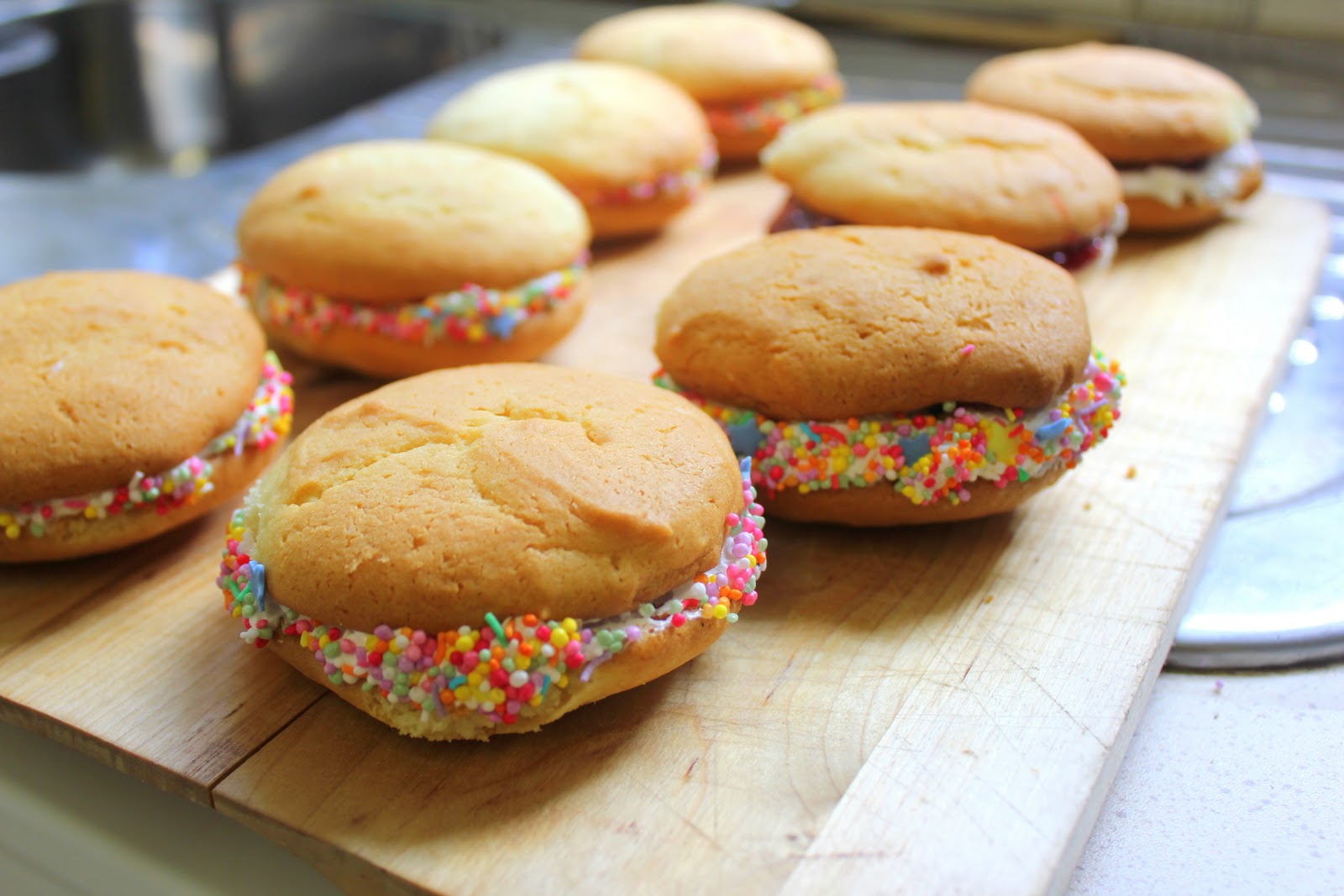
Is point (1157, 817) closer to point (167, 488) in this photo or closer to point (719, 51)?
point (167, 488)

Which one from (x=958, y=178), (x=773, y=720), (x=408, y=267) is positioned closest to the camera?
(x=773, y=720)

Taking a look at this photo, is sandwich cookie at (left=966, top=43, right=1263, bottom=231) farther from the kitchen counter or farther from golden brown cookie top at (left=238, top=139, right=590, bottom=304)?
the kitchen counter

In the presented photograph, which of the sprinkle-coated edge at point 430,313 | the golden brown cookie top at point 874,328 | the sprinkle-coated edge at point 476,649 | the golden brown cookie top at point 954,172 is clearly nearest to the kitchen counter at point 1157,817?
the sprinkle-coated edge at point 476,649

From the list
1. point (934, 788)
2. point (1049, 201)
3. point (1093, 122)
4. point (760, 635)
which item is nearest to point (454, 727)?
point (760, 635)

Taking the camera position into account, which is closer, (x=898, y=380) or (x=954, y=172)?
(x=898, y=380)

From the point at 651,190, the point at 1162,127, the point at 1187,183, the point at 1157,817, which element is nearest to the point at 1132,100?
the point at 1162,127

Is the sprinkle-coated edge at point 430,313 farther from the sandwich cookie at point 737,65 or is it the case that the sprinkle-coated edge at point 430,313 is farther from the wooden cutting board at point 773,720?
the sandwich cookie at point 737,65

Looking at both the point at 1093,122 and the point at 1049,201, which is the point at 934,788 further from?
the point at 1093,122
